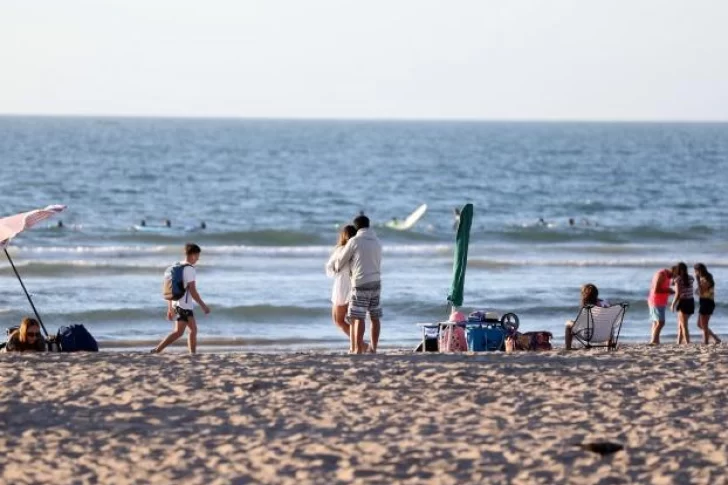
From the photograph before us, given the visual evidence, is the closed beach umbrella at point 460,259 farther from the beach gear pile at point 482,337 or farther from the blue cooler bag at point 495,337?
the blue cooler bag at point 495,337

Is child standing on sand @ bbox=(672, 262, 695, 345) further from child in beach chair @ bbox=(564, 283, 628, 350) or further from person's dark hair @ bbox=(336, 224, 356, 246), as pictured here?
person's dark hair @ bbox=(336, 224, 356, 246)

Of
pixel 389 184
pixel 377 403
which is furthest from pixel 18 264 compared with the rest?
pixel 389 184

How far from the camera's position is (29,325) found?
498 inches

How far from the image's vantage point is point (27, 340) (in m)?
12.6

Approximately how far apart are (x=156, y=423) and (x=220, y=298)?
13.4m

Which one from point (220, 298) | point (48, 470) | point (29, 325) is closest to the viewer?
point (48, 470)

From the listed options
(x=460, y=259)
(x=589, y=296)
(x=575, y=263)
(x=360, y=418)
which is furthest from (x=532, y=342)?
(x=575, y=263)

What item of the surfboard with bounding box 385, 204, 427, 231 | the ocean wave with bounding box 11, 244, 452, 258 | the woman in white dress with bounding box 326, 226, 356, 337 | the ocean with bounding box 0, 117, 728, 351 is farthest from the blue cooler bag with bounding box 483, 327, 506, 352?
the surfboard with bounding box 385, 204, 427, 231

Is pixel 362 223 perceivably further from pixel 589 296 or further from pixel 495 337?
pixel 589 296

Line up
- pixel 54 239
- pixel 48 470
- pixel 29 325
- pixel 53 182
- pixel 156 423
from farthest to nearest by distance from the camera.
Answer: pixel 53 182 → pixel 54 239 → pixel 29 325 → pixel 156 423 → pixel 48 470

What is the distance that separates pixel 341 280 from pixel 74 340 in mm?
2679

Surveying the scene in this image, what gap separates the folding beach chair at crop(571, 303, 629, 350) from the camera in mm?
14016

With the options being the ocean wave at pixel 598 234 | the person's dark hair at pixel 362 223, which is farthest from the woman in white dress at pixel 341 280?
the ocean wave at pixel 598 234

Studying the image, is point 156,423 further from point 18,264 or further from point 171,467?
point 18,264
